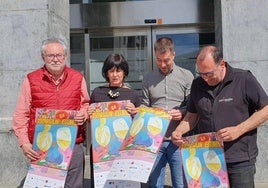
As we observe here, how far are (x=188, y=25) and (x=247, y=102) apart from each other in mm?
6040

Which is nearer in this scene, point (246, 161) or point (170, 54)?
point (246, 161)

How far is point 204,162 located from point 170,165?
42.9 inches

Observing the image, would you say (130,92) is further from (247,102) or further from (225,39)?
(225,39)

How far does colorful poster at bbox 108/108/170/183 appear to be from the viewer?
3.52m

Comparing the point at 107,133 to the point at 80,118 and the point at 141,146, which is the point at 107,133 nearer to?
the point at 80,118

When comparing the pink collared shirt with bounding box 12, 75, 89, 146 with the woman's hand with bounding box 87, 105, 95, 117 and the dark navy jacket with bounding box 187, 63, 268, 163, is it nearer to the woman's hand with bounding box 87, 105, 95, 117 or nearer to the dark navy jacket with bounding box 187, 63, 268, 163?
the woman's hand with bounding box 87, 105, 95, 117

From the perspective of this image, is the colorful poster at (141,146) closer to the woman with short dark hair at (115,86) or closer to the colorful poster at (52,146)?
the woman with short dark hair at (115,86)

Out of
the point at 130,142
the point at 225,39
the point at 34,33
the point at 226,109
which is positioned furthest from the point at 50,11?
the point at 226,109

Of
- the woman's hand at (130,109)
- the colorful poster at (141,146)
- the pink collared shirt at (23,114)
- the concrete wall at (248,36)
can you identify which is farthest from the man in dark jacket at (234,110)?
the concrete wall at (248,36)

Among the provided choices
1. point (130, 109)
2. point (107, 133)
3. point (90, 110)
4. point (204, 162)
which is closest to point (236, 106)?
point (204, 162)

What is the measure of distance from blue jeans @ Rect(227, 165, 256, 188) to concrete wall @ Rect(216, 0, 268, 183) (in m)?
3.31

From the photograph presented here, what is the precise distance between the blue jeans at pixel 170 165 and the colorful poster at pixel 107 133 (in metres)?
0.60

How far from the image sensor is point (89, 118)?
156 inches

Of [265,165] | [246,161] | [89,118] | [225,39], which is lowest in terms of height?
[265,165]
